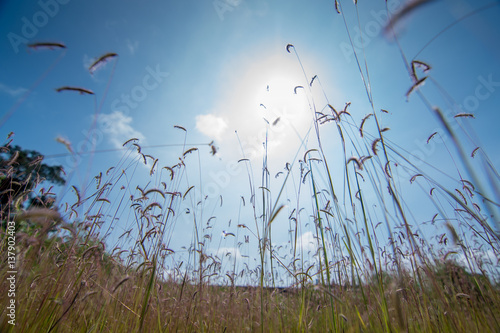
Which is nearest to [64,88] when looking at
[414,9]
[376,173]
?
[414,9]

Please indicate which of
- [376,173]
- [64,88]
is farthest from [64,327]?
→ [376,173]

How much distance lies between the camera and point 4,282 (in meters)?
1.93

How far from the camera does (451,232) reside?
1.16 m

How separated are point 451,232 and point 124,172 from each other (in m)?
3.28

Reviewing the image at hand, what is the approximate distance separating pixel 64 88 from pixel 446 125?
8.81 ft

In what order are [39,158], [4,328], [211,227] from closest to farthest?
[4,328], [39,158], [211,227]

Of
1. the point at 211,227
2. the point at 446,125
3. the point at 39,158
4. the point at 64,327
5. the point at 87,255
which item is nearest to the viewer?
the point at 446,125

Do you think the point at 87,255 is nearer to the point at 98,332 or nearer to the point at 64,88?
the point at 98,332

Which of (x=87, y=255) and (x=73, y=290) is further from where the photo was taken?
(x=73, y=290)

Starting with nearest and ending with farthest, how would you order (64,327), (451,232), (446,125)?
1. (446,125)
2. (451,232)
3. (64,327)

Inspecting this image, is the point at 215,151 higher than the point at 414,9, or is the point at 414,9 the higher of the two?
the point at 215,151

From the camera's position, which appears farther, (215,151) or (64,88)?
(215,151)

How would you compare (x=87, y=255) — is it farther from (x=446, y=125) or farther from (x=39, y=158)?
(x=446, y=125)

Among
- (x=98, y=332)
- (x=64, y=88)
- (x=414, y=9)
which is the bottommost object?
(x=98, y=332)
